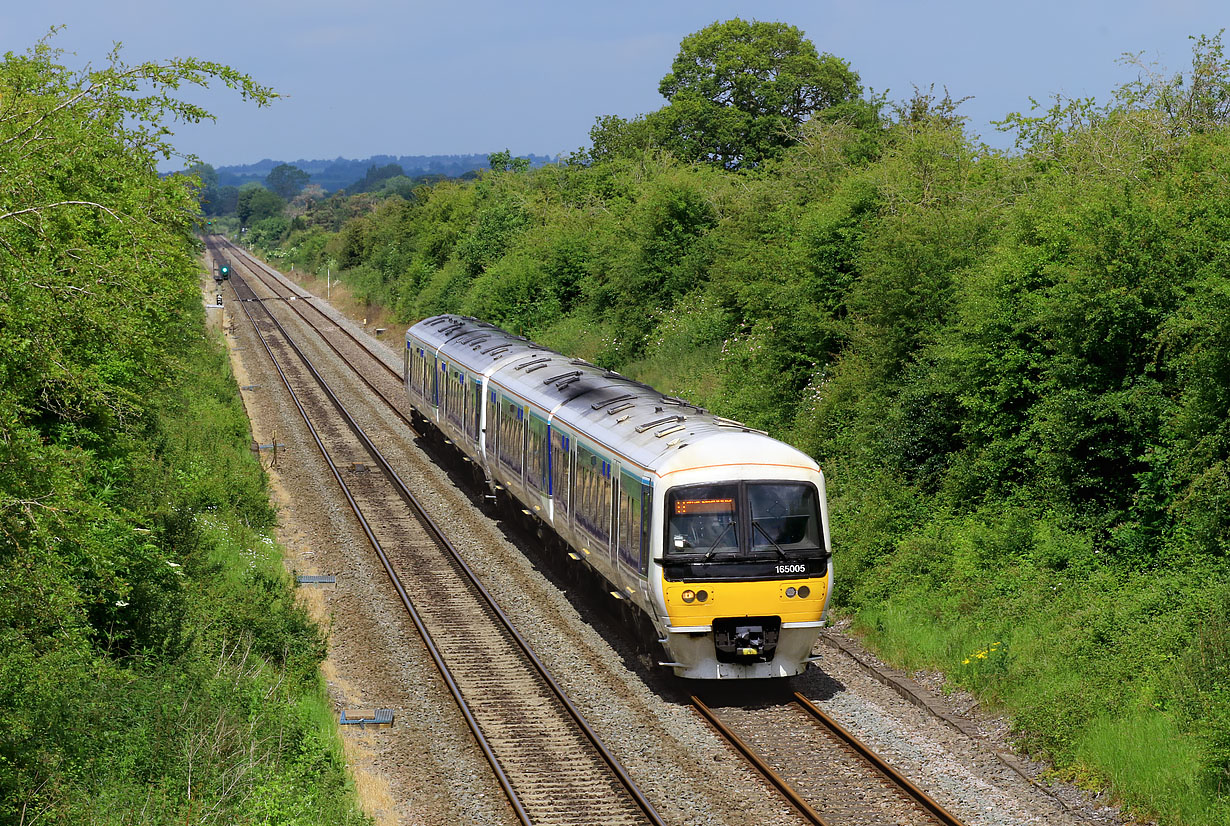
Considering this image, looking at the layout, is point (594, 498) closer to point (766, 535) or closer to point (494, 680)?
point (494, 680)

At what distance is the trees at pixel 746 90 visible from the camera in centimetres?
5747

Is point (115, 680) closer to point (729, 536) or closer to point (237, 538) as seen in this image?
point (729, 536)

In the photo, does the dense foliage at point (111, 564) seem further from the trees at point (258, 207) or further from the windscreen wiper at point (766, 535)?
the trees at point (258, 207)

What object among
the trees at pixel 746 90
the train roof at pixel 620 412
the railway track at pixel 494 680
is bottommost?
the railway track at pixel 494 680

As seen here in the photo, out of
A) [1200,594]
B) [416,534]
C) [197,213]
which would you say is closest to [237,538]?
[416,534]

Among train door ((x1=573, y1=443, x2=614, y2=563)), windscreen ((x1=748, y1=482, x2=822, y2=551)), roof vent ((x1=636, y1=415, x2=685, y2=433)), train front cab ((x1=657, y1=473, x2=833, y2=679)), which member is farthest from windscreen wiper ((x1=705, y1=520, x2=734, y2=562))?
roof vent ((x1=636, y1=415, x2=685, y2=433))

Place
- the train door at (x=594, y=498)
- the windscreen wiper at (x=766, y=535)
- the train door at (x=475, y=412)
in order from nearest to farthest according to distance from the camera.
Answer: the windscreen wiper at (x=766, y=535), the train door at (x=594, y=498), the train door at (x=475, y=412)

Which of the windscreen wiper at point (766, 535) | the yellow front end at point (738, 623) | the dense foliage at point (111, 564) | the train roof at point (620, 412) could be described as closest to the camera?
the dense foliage at point (111, 564)

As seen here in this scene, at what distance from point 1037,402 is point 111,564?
12500 millimetres

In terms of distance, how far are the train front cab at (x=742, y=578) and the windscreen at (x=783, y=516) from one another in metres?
0.01

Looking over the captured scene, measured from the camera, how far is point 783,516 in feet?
46.8

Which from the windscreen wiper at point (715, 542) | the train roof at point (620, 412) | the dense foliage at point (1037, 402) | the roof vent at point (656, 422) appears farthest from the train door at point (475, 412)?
the windscreen wiper at point (715, 542)

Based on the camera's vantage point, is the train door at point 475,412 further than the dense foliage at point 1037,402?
Yes

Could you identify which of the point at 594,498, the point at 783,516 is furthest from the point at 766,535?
the point at 594,498
